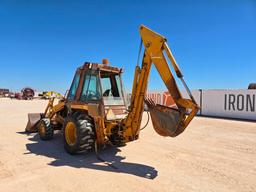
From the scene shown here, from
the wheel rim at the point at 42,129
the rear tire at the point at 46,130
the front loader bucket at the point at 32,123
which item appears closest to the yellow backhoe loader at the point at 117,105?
the rear tire at the point at 46,130

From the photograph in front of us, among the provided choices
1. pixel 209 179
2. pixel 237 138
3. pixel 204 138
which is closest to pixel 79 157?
pixel 209 179

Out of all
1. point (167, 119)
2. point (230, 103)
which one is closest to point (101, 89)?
point (167, 119)

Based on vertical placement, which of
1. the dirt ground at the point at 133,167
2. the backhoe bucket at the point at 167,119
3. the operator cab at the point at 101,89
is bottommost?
the dirt ground at the point at 133,167

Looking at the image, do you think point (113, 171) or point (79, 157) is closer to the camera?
point (113, 171)

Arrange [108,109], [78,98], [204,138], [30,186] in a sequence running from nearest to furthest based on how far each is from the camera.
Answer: [30,186]
[108,109]
[78,98]
[204,138]

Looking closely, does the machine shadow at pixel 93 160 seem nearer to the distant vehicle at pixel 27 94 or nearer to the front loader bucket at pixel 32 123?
the front loader bucket at pixel 32 123

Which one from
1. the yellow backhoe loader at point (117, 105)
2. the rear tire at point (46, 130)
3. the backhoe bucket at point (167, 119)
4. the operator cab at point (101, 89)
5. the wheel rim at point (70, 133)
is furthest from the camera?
the rear tire at point (46, 130)

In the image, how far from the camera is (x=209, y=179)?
14.5ft

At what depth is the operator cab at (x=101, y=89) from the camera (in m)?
5.92

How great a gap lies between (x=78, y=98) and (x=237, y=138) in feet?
19.7

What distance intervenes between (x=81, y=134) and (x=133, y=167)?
4.70ft

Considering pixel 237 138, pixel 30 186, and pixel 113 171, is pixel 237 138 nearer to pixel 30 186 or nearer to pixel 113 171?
pixel 113 171

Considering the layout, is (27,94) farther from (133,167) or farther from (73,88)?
(133,167)

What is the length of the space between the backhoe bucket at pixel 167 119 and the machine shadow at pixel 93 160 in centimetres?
86
